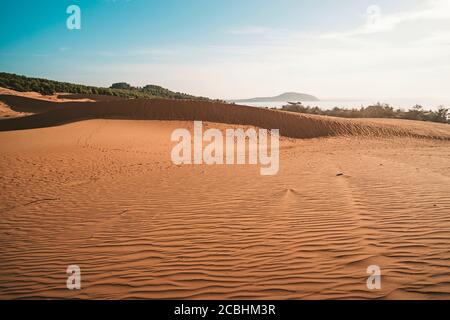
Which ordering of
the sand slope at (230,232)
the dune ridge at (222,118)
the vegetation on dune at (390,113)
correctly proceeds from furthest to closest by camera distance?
1. the vegetation on dune at (390,113)
2. the dune ridge at (222,118)
3. the sand slope at (230,232)

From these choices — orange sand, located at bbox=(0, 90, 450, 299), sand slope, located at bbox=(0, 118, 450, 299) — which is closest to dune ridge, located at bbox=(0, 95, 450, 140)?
orange sand, located at bbox=(0, 90, 450, 299)

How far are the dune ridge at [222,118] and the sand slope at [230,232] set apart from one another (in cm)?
1102

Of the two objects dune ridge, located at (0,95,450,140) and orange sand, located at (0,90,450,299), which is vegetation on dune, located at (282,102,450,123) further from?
orange sand, located at (0,90,450,299)

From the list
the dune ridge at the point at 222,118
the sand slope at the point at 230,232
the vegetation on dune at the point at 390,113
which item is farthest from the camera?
the vegetation on dune at the point at 390,113

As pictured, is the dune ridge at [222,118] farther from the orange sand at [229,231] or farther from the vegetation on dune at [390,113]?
the orange sand at [229,231]

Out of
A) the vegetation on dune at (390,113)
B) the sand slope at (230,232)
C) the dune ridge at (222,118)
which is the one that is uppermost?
the vegetation on dune at (390,113)

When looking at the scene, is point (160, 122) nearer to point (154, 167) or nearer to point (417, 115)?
point (154, 167)

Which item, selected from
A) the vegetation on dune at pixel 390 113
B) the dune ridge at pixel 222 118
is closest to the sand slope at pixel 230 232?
the dune ridge at pixel 222 118

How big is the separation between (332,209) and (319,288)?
8.45ft

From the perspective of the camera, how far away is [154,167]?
1098cm

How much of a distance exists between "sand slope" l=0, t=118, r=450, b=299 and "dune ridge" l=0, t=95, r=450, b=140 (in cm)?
1102

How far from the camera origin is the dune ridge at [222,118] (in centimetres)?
2036

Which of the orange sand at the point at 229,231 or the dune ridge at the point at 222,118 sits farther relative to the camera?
the dune ridge at the point at 222,118
